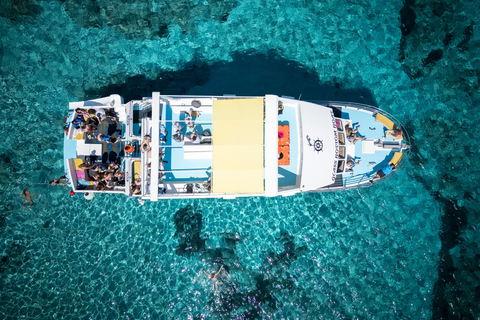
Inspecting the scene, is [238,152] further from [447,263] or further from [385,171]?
[447,263]

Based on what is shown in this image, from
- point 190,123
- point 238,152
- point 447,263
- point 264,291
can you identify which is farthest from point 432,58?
point 264,291

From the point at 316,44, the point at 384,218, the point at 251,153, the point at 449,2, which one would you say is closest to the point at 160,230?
the point at 251,153

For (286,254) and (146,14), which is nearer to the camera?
(286,254)

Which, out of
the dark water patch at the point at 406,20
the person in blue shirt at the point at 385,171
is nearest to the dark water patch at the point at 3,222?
the person in blue shirt at the point at 385,171

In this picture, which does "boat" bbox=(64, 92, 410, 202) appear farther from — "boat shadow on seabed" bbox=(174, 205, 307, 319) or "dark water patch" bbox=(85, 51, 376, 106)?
"boat shadow on seabed" bbox=(174, 205, 307, 319)

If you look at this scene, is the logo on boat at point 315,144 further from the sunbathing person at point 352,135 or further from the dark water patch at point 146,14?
the dark water patch at point 146,14

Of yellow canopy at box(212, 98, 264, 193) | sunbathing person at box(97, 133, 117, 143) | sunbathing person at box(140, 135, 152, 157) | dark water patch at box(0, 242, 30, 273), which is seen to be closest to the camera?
yellow canopy at box(212, 98, 264, 193)

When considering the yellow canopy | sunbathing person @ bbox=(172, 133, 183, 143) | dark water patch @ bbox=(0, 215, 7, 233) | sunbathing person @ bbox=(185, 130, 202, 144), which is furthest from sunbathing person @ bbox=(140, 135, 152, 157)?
dark water patch @ bbox=(0, 215, 7, 233)

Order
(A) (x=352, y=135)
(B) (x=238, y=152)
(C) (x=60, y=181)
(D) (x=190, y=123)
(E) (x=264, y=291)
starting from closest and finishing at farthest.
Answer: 1. (B) (x=238, y=152)
2. (D) (x=190, y=123)
3. (A) (x=352, y=135)
4. (E) (x=264, y=291)
5. (C) (x=60, y=181)
